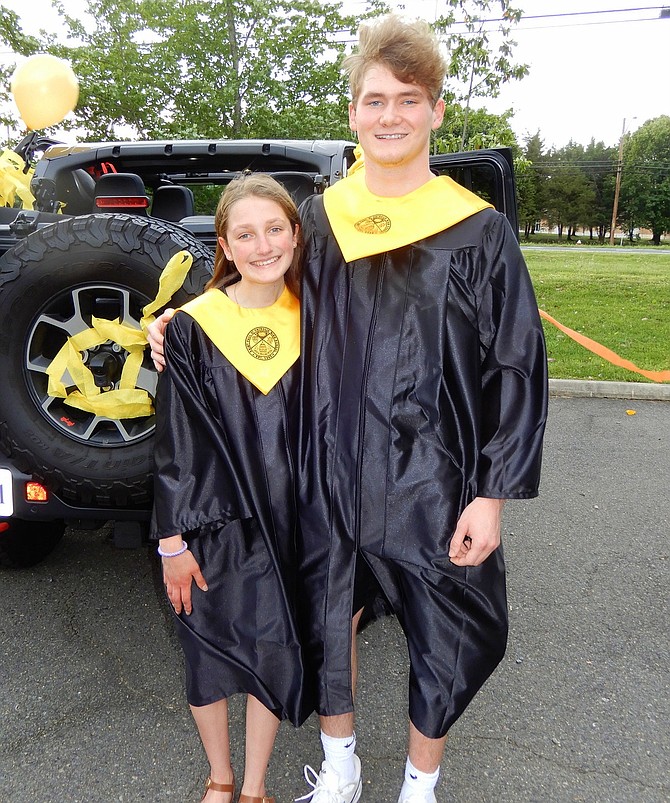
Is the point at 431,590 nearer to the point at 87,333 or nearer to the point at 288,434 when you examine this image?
the point at 288,434

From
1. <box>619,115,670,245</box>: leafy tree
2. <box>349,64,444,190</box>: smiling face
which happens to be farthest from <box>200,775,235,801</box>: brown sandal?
<box>619,115,670,245</box>: leafy tree

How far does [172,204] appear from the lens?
400cm

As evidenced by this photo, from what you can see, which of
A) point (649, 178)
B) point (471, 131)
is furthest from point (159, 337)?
point (649, 178)

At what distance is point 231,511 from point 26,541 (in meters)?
1.77

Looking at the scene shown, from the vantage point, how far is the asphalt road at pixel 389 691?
1944 mm

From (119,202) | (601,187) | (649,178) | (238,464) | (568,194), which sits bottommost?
(238,464)

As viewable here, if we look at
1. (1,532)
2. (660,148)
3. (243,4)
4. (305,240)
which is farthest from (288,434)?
(660,148)

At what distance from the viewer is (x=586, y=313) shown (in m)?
9.77

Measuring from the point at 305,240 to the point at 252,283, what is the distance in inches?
7.0

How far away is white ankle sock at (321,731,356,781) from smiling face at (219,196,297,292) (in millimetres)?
1225

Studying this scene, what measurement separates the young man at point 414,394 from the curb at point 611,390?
16.4 ft

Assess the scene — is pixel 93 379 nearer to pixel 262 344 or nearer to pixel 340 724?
pixel 262 344

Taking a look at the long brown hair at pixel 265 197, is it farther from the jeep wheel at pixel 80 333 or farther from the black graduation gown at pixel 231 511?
the jeep wheel at pixel 80 333

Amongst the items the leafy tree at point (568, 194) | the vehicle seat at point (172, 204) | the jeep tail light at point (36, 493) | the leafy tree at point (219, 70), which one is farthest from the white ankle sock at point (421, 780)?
the leafy tree at point (568, 194)
